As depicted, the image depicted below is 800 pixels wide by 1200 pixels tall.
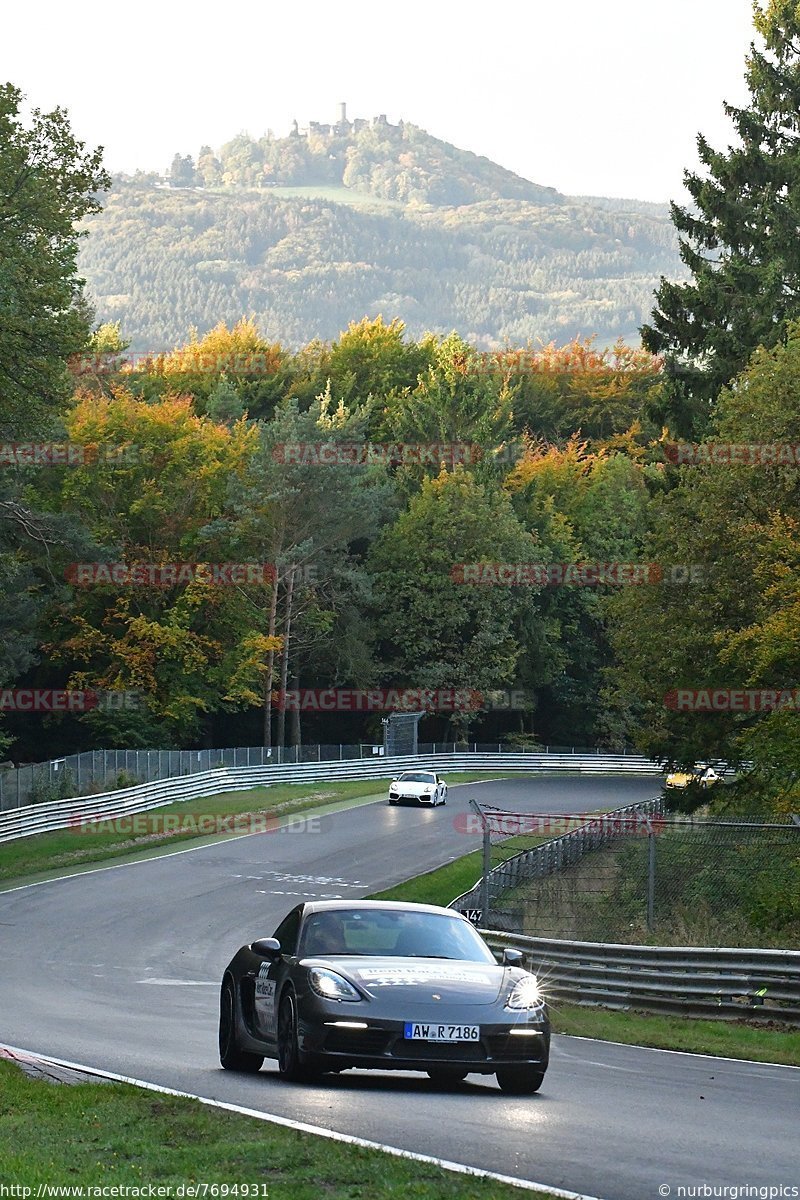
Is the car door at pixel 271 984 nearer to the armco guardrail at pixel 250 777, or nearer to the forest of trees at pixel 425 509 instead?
the forest of trees at pixel 425 509

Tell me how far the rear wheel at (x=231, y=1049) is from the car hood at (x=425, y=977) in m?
1.25

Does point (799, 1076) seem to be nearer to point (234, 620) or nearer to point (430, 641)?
point (234, 620)

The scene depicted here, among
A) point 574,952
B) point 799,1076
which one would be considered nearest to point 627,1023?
point 574,952

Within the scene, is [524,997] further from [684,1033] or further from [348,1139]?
[684,1033]

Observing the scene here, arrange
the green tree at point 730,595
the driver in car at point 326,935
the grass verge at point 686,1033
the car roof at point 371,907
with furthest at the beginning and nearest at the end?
1. the green tree at point 730,595
2. the grass verge at point 686,1033
3. the car roof at point 371,907
4. the driver in car at point 326,935

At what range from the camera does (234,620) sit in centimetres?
7744

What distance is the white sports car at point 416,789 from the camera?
61.6 metres

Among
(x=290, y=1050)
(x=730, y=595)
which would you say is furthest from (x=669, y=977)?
(x=730, y=595)

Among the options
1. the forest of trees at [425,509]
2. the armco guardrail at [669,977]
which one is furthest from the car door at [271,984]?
the forest of trees at [425,509]

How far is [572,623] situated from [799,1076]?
279 ft

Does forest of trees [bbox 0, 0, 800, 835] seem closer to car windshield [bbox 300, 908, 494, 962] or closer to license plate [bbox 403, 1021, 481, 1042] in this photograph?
car windshield [bbox 300, 908, 494, 962]

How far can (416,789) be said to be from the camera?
61594 mm

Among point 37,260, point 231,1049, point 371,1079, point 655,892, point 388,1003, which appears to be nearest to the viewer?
point 388,1003

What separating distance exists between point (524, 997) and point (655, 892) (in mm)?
15488
